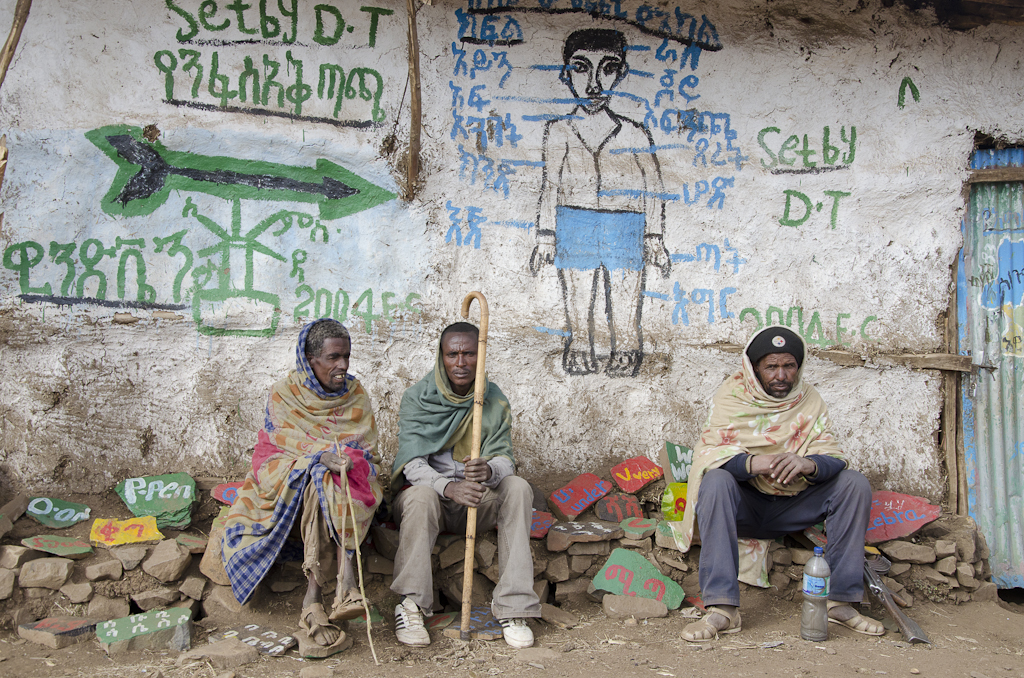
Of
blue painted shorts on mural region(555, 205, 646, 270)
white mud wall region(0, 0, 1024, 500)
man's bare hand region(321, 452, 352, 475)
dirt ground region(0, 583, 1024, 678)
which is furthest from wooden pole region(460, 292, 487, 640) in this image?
blue painted shorts on mural region(555, 205, 646, 270)

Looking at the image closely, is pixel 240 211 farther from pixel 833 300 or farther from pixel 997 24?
pixel 997 24

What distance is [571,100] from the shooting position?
5020 millimetres

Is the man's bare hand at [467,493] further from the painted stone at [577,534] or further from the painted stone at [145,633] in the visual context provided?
the painted stone at [145,633]

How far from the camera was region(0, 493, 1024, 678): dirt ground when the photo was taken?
10.0 feet

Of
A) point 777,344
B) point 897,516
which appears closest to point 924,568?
point 897,516

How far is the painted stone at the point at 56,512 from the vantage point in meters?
3.84

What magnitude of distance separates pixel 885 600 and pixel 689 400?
1.68 metres

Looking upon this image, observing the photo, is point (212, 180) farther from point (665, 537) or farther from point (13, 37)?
point (665, 537)

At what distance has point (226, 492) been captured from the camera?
4148 mm

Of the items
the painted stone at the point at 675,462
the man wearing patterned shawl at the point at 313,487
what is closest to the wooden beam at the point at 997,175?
the painted stone at the point at 675,462

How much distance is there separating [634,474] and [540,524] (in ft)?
2.89

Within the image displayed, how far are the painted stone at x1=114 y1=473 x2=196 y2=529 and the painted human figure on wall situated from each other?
2490mm

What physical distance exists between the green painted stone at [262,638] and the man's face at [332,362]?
3.72ft

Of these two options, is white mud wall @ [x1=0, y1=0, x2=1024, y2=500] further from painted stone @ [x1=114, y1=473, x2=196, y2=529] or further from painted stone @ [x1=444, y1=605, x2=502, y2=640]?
painted stone @ [x1=444, y1=605, x2=502, y2=640]
